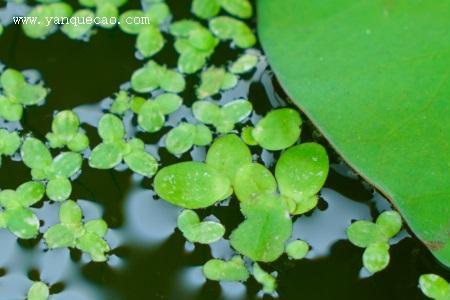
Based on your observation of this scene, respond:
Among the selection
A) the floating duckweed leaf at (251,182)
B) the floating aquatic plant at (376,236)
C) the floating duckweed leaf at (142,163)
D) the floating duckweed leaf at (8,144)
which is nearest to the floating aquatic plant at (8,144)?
the floating duckweed leaf at (8,144)

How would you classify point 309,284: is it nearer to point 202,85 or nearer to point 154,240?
point 154,240

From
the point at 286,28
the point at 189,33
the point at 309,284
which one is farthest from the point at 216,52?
the point at 309,284

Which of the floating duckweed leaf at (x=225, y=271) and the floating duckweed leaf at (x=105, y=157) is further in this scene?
the floating duckweed leaf at (x=105, y=157)

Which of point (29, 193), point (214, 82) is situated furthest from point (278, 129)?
point (29, 193)

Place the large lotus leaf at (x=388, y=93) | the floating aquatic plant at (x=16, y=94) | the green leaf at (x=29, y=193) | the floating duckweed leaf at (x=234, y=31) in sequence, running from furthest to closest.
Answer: the floating duckweed leaf at (x=234, y=31), the floating aquatic plant at (x=16, y=94), the green leaf at (x=29, y=193), the large lotus leaf at (x=388, y=93)

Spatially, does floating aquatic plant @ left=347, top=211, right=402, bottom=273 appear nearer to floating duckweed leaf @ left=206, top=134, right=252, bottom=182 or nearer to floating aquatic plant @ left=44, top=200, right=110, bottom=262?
floating duckweed leaf @ left=206, top=134, right=252, bottom=182

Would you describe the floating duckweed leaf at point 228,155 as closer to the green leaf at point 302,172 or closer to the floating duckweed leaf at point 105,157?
the green leaf at point 302,172

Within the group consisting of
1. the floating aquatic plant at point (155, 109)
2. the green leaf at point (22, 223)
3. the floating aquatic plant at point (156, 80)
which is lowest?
the green leaf at point (22, 223)
